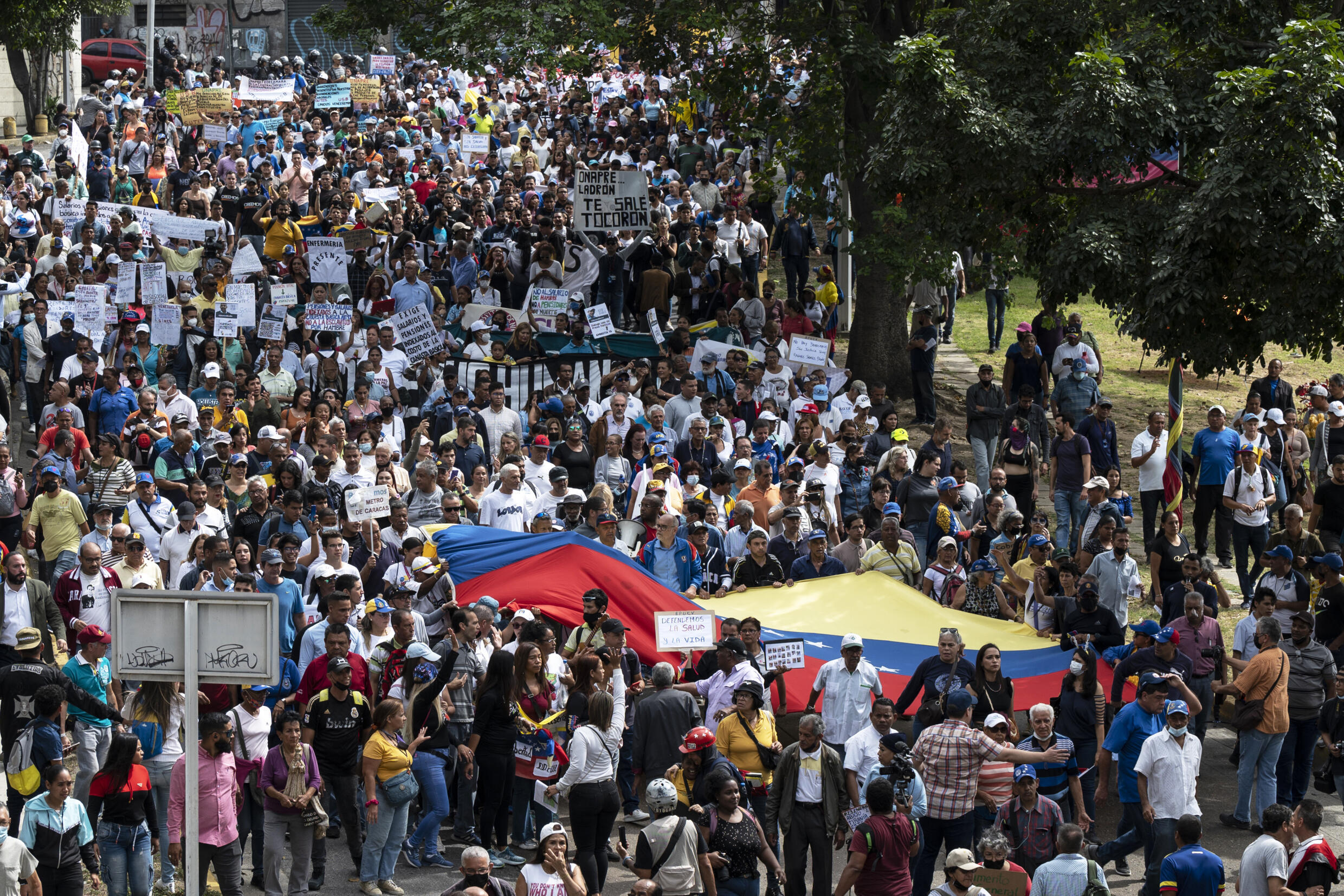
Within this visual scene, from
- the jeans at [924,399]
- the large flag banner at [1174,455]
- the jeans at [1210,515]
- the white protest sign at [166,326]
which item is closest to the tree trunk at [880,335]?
the jeans at [924,399]

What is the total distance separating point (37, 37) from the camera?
3656 cm

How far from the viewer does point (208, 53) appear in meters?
58.7

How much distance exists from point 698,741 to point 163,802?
12.1 feet

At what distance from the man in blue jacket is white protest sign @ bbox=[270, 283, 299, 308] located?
7.60 meters

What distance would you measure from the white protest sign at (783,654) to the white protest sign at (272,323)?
9.21 metres

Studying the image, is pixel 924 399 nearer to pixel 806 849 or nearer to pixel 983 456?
pixel 983 456

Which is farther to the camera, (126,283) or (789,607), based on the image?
(126,283)

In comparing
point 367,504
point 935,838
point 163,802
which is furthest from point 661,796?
point 367,504

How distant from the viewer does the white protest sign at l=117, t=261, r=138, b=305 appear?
67.6ft

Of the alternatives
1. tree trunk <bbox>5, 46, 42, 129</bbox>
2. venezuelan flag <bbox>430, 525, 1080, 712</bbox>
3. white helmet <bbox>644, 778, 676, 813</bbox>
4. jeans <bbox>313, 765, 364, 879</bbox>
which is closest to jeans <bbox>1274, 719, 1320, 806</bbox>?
venezuelan flag <bbox>430, 525, 1080, 712</bbox>

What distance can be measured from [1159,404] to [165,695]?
17.9 m

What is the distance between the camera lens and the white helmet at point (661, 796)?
1021 cm

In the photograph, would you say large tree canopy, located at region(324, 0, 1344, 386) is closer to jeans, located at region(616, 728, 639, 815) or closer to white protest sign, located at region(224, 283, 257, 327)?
white protest sign, located at region(224, 283, 257, 327)

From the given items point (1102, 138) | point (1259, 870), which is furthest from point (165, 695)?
point (1102, 138)
